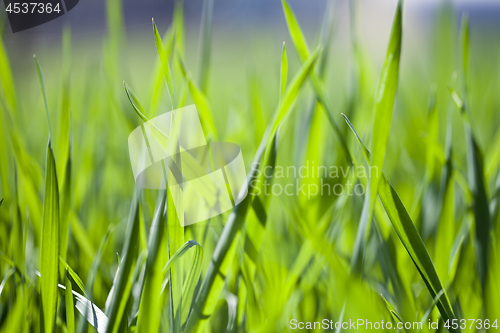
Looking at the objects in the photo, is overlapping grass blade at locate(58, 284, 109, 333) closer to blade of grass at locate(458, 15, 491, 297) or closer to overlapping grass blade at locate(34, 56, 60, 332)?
overlapping grass blade at locate(34, 56, 60, 332)

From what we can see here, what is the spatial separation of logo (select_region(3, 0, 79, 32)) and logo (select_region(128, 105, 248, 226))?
0.17 metres

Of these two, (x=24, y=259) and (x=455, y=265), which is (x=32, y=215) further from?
(x=455, y=265)

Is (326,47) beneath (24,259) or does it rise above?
above

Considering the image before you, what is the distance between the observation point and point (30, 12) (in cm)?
28

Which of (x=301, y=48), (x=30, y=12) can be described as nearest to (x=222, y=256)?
(x=301, y=48)

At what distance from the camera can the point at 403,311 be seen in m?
0.21

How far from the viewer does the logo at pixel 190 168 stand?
0.64 feet

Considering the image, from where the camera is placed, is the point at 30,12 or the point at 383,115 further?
the point at 30,12

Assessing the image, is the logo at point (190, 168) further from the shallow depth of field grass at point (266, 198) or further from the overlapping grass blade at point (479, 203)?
the overlapping grass blade at point (479, 203)

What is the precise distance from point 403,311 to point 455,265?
0.19 ft

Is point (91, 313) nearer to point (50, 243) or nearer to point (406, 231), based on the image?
point (50, 243)

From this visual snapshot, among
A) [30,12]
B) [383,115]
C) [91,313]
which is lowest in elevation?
[91,313]

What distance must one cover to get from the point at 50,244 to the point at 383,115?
0.24 m

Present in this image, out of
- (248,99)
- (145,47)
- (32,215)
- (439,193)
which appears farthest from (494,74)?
(32,215)
